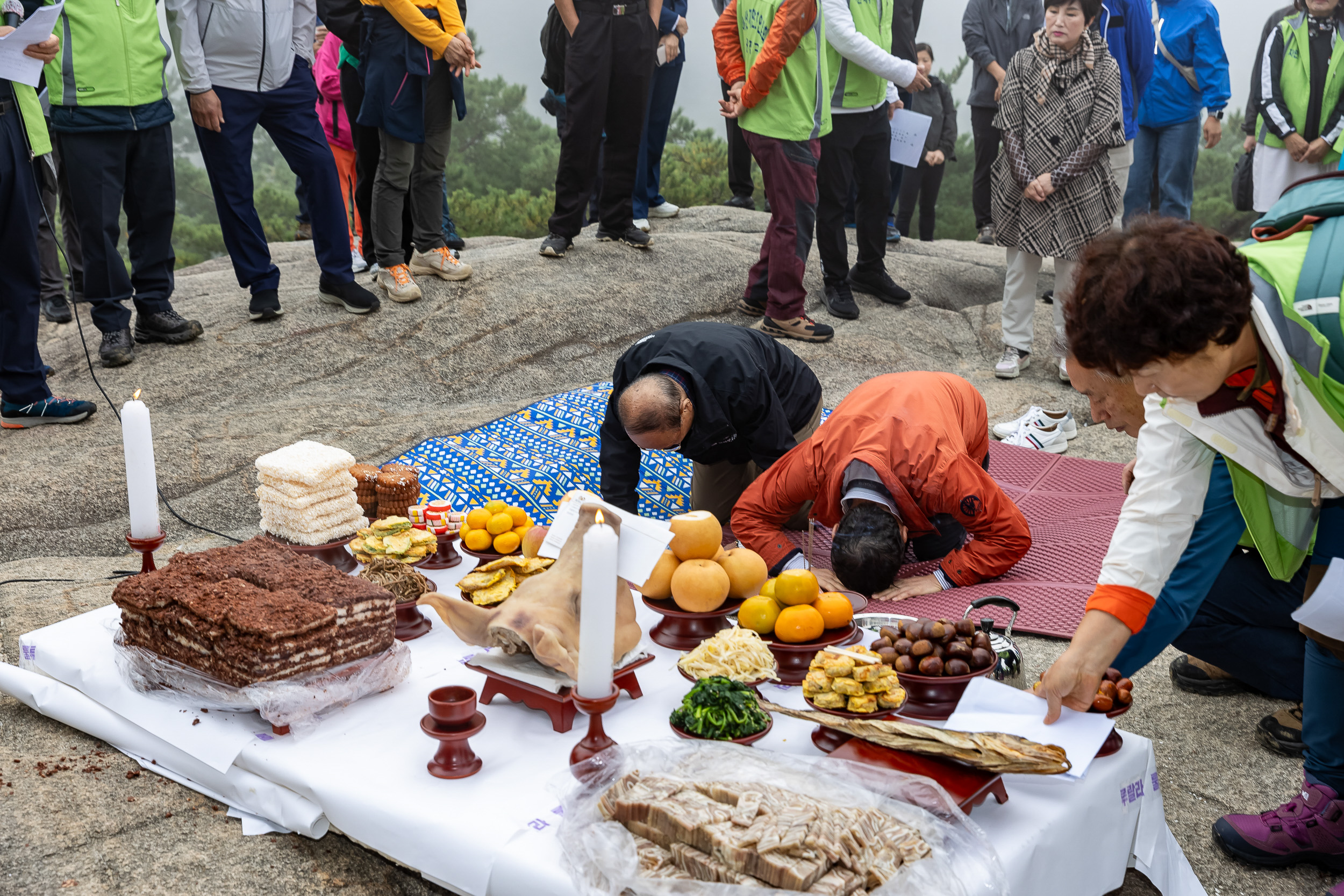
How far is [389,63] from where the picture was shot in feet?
16.1

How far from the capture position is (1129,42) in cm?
535

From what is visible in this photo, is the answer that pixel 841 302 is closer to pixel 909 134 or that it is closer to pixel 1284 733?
pixel 909 134

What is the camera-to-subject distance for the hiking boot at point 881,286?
21.4ft

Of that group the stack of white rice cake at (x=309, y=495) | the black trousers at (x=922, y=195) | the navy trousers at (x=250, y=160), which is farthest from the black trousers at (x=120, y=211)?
the black trousers at (x=922, y=195)

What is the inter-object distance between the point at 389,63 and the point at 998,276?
462 cm

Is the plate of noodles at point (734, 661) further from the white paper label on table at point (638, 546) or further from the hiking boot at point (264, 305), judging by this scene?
the hiking boot at point (264, 305)

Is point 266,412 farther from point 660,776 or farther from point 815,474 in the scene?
point 660,776

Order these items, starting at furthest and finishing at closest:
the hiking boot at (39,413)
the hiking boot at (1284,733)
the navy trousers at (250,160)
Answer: the navy trousers at (250,160) → the hiking boot at (39,413) → the hiking boot at (1284,733)

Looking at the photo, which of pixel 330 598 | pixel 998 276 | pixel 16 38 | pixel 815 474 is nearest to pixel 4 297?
pixel 16 38

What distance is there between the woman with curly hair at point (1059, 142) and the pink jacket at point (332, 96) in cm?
394

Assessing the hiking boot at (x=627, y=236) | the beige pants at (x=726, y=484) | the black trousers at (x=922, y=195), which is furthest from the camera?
the black trousers at (x=922, y=195)

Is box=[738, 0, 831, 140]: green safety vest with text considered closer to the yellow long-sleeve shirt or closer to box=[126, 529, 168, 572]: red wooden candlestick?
the yellow long-sleeve shirt


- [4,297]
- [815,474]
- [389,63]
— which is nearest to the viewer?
[815,474]

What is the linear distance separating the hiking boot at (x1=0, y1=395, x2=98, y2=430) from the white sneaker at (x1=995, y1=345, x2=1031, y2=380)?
4.48 metres
